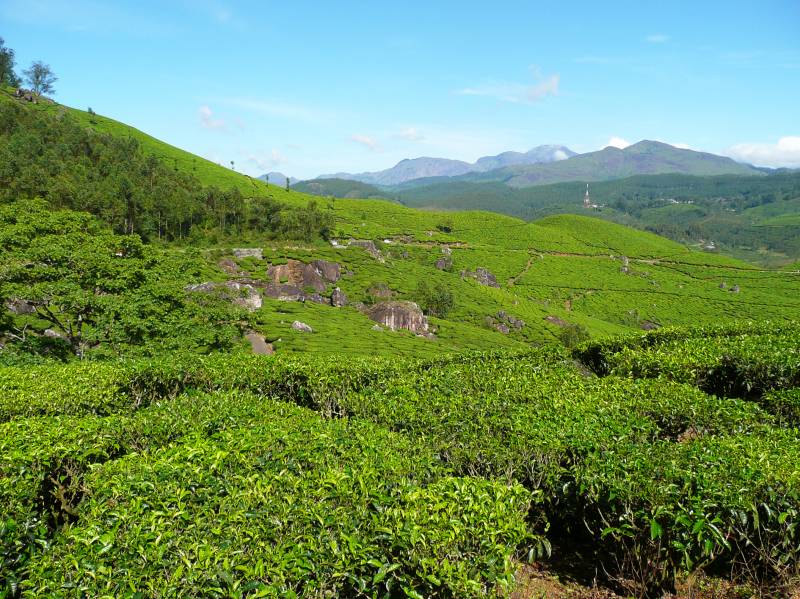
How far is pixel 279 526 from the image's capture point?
6.12m

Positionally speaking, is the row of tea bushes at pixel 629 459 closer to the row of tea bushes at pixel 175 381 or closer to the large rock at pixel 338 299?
the row of tea bushes at pixel 175 381

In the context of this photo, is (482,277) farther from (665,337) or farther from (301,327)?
(665,337)

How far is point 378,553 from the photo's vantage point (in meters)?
5.85

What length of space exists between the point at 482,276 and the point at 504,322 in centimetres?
4120

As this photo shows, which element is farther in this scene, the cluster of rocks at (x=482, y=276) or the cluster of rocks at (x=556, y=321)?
the cluster of rocks at (x=482, y=276)

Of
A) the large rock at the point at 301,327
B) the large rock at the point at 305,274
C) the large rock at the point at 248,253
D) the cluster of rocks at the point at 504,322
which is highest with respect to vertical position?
the large rock at the point at 248,253

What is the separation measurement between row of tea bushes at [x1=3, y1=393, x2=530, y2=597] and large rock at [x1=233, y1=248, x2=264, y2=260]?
7766 cm

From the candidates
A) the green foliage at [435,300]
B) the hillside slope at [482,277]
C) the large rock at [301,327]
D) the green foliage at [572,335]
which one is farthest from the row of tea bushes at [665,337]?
the green foliage at [435,300]

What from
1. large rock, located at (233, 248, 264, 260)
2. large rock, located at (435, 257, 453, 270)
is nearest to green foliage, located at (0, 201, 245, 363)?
large rock, located at (233, 248, 264, 260)

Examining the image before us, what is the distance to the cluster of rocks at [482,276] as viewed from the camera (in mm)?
A: 122625

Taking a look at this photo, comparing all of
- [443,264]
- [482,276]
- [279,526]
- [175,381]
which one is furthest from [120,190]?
[279,526]

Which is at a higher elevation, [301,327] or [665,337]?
[665,337]

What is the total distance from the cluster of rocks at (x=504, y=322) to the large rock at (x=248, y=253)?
44.0m

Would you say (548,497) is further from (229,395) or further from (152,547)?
(229,395)
